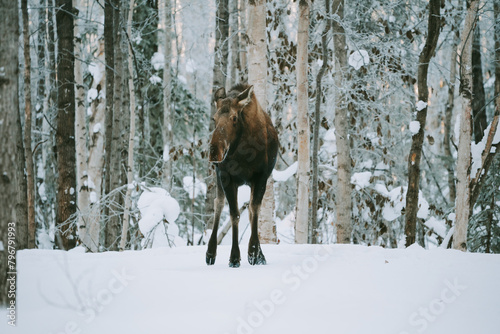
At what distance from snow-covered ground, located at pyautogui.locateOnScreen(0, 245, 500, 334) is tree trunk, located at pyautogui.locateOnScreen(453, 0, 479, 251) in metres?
1.87

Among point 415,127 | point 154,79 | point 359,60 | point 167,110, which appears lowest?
point 415,127

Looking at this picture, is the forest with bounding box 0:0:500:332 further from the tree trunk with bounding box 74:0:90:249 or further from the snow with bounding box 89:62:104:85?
the snow with bounding box 89:62:104:85

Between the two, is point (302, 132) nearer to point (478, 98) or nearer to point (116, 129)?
point (116, 129)

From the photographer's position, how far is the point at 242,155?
457 cm

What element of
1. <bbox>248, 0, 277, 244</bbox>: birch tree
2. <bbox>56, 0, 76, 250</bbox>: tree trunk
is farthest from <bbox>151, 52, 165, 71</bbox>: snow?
<bbox>248, 0, 277, 244</bbox>: birch tree

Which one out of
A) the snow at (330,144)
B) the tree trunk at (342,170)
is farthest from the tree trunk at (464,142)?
the snow at (330,144)

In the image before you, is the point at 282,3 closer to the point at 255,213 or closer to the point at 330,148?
the point at 330,148

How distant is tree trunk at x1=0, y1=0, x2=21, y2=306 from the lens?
2.82 metres

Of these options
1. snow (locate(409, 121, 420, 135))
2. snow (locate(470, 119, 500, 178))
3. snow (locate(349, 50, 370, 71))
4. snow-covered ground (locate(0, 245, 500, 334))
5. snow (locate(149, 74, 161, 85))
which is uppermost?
snow (locate(149, 74, 161, 85))

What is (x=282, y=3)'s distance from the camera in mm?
10719

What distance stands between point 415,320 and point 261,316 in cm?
94

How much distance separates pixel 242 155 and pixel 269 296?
5.84 feet

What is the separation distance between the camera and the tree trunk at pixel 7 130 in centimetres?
282

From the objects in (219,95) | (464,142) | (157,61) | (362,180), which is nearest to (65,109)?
(219,95)
